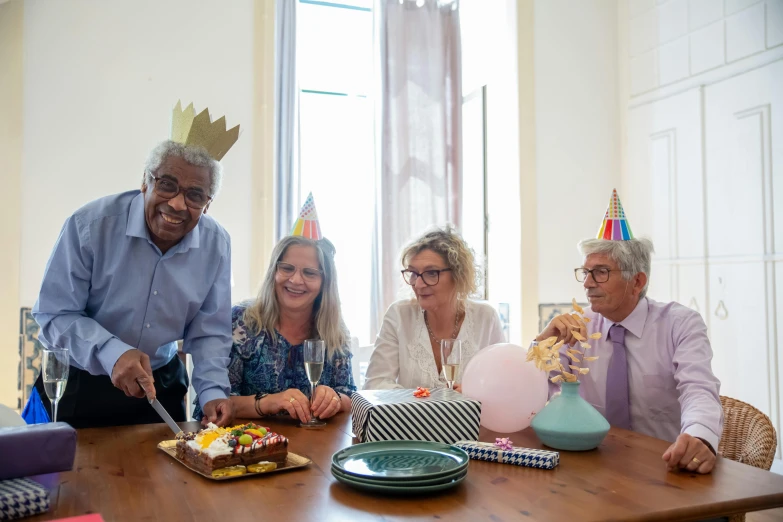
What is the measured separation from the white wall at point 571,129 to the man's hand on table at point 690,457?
2.72 meters

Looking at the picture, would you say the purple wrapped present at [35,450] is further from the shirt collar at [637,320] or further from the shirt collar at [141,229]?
the shirt collar at [637,320]

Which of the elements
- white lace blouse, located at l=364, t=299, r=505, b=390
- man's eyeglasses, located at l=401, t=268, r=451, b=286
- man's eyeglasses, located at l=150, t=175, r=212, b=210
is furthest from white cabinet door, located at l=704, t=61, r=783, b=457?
man's eyeglasses, located at l=150, t=175, r=212, b=210

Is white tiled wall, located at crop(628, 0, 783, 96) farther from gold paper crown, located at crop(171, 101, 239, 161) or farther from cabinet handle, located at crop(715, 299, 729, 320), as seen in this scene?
gold paper crown, located at crop(171, 101, 239, 161)

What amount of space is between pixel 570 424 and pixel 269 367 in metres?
1.08

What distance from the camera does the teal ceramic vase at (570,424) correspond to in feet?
4.92

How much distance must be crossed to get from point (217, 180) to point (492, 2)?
3.02 meters

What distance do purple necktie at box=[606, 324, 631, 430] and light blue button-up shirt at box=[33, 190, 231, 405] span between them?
Answer: 46.5 inches

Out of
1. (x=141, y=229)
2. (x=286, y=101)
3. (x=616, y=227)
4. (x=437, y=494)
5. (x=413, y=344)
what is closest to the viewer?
(x=437, y=494)

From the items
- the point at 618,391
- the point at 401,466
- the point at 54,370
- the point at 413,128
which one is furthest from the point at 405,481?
the point at 413,128

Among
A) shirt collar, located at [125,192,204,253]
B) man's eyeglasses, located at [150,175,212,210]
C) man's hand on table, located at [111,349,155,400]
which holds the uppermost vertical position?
man's eyeglasses, located at [150,175,212,210]

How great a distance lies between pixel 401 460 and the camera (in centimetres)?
134

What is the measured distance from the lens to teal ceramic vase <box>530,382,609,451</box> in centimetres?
150

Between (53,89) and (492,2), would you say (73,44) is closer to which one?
(53,89)

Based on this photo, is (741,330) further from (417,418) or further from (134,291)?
(134,291)
